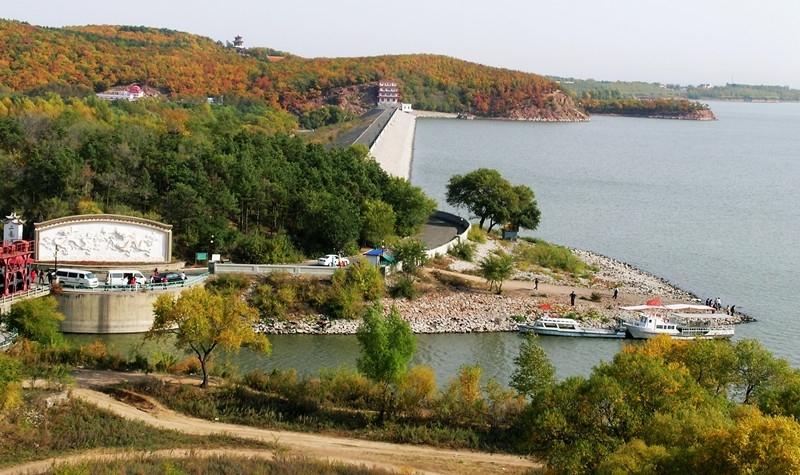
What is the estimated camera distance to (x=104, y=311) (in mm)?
33312

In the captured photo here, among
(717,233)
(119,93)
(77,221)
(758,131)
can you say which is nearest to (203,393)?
(77,221)

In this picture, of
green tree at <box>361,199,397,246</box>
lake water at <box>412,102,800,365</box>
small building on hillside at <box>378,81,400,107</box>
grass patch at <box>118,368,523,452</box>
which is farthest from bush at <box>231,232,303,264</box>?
small building on hillside at <box>378,81,400,107</box>

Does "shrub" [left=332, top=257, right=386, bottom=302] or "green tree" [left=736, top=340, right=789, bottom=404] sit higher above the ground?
"green tree" [left=736, top=340, right=789, bottom=404]

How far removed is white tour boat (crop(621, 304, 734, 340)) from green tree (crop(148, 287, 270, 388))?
15.4 metres

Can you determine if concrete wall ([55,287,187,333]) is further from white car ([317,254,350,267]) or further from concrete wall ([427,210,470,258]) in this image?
concrete wall ([427,210,470,258])

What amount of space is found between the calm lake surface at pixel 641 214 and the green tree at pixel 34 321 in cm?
289

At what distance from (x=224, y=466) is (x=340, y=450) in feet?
9.94

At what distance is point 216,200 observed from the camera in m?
40.8

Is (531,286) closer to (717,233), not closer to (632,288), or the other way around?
(632,288)

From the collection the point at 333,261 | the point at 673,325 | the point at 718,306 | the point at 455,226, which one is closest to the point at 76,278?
the point at 333,261

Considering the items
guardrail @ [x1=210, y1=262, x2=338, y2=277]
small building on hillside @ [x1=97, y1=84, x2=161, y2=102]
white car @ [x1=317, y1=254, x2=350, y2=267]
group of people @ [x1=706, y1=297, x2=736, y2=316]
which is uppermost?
small building on hillside @ [x1=97, y1=84, x2=161, y2=102]

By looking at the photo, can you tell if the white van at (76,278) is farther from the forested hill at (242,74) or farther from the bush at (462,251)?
the forested hill at (242,74)

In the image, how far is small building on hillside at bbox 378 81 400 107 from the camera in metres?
154

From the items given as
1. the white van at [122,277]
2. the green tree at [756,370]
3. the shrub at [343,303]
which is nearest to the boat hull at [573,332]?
the shrub at [343,303]
